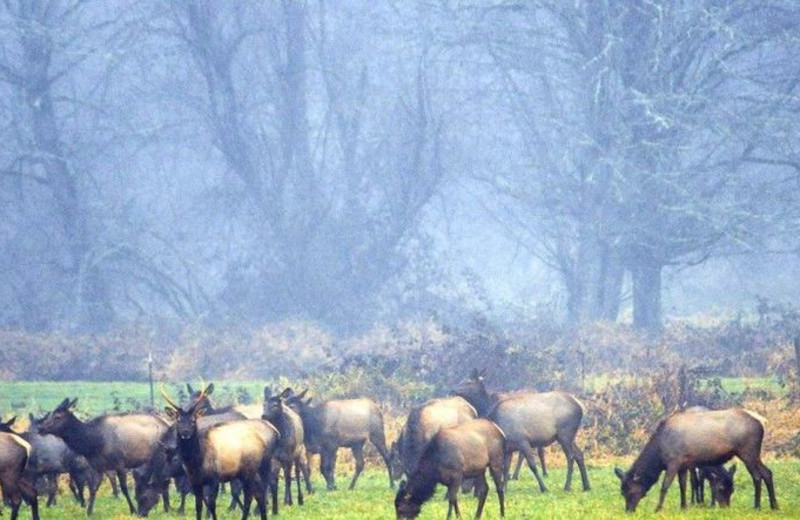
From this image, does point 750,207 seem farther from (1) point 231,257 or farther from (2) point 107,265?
(1) point 231,257

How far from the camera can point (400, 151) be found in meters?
56.9

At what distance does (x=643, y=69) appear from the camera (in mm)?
47156

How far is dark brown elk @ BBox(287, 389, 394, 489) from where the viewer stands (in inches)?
956

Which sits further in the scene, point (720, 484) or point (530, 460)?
point (530, 460)

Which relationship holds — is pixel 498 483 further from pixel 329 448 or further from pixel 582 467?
pixel 329 448

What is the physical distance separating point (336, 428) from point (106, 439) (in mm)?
4623

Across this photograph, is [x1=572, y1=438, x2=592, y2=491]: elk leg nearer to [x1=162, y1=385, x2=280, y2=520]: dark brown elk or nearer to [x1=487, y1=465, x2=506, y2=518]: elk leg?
[x1=487, y1=465, x2=506, y2=518]: elk leg

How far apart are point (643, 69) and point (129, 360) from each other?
787 inches

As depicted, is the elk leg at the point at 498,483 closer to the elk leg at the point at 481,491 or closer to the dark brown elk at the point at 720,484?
the elk leg at the point at 481,491

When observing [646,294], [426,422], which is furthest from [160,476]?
[646,294]

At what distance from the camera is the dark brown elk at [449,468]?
18500 mm

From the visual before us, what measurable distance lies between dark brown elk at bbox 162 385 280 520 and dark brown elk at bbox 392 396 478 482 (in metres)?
2.78

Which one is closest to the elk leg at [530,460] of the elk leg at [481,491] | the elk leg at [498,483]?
the elk leg at [481,491]

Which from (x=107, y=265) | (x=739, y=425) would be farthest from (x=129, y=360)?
(x=739, y=425)
